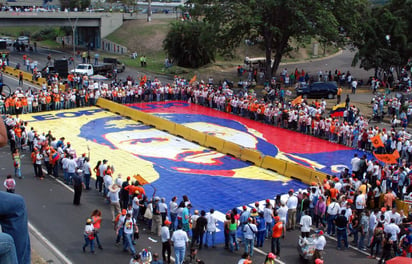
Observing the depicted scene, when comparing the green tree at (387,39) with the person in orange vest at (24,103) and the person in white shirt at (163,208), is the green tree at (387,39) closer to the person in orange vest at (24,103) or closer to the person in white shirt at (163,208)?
the person in orange vest at (24,103)

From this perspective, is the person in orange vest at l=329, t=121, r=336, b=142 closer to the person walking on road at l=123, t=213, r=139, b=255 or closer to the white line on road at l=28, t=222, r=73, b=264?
the person walking on road at l=123, t=213, r=139, b=255

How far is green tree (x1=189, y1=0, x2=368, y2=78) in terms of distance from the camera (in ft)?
146

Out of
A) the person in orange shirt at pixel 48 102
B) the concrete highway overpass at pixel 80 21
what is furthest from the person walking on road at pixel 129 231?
the concrete highway overpass at pixel 80 21

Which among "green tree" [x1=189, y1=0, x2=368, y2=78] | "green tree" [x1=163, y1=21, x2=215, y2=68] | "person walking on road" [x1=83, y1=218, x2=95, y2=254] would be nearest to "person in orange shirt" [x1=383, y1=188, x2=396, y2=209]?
"person walking on road" [x1=83, y1=218, x2=95, y2=254]

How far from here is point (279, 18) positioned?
4659cm

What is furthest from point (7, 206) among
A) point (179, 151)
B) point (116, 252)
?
point (179, 151)

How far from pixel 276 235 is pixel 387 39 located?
35.0 m

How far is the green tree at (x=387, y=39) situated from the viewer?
4544cm

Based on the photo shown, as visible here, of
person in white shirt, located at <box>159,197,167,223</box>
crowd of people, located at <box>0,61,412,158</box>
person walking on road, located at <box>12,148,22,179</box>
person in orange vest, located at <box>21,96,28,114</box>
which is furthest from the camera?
person in orange vest, located at <box>21,96,28,114</box>

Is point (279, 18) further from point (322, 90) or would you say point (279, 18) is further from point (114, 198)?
point (114, 198)

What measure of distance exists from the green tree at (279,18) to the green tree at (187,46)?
8.73m

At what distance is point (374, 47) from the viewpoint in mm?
46156

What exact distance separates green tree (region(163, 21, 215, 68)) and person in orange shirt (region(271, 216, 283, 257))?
4316 centimetres

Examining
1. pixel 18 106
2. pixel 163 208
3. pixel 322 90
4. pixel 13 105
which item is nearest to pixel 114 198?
pixel 163 208
